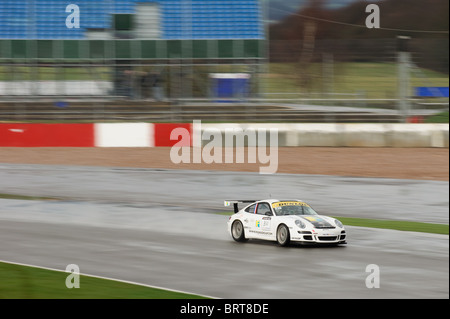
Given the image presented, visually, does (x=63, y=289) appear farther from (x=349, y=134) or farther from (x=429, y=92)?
(x=429, y=92)

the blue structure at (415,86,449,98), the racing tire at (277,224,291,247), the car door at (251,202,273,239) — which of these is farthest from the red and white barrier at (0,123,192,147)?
the racing tire at (277,224,291,247)

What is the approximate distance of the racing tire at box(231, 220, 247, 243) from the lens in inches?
420

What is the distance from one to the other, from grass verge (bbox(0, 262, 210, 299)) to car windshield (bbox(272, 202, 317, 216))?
3.28m

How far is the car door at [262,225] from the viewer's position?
10.3 metres

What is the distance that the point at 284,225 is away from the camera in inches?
398

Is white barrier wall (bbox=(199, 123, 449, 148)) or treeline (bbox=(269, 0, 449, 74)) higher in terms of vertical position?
treeline (bbox=(269, 0, 449, 74))

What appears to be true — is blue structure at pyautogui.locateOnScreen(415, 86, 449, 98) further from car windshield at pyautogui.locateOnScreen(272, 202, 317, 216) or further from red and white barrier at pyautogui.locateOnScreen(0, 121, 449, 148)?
car windshield at pyautogui.locateOnScreen(272, 202, 317, 216)

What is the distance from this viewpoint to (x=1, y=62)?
3450 cm

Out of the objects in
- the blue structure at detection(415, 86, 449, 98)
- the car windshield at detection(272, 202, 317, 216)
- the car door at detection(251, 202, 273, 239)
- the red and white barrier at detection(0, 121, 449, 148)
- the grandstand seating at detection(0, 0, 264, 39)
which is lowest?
the car door at detection(251, 202, 273, 239)

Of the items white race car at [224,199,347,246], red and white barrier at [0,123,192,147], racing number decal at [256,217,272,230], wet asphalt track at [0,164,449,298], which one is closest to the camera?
wet asphalt track at [0,164,449,298]

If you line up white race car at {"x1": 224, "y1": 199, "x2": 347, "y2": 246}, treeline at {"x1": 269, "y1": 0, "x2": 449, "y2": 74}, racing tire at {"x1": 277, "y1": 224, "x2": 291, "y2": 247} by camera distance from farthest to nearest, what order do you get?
treeline at {"x1": 269, "y1": 0, "x2": 449, "y2": 74} < racing tire at {"x1": 277, "y1": 224, "x2": 291, "y2": 247} < white race car at {"x1": 224, "y1": 199, "x2": 347, "y2": 246}

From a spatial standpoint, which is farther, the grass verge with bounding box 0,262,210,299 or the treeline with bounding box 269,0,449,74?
the treeline with bounding box 269,0,449,74

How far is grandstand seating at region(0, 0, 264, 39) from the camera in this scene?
37.2m

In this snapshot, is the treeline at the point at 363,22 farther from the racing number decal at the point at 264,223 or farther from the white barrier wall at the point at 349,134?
the racing number decal at the point at 264,223
